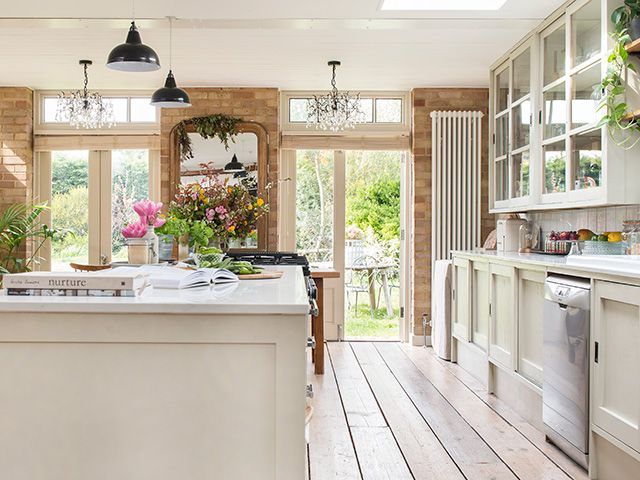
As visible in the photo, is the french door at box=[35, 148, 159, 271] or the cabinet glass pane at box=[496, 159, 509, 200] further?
the french door at box=[35, 148, 159, 271]

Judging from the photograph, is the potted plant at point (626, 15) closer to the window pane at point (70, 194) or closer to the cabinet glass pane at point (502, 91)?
the cabinet glass pane at point (502, 91)

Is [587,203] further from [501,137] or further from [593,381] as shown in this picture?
[501,137]

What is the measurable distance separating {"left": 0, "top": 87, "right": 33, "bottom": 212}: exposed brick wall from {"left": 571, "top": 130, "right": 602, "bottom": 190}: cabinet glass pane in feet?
16.3

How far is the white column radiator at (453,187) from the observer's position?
20.7 ft

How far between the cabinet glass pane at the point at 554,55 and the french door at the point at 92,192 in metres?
3.82

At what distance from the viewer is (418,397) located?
4.38m

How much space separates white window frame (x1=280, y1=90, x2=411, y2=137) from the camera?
649cm

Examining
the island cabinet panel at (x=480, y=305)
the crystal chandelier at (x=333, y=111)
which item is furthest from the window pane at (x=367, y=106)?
the island cabinet panel at (x=480, y=305)

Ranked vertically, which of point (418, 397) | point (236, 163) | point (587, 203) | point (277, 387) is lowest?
point (418, 397)

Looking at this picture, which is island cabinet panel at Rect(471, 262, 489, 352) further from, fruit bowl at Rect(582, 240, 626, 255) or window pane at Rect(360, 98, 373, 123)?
window pane at Rect(360, 98, 373, 123)

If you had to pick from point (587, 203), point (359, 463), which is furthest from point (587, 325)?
point (359, 463)

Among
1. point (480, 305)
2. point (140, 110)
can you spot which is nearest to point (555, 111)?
point (480, 305)

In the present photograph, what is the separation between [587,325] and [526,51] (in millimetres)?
2444

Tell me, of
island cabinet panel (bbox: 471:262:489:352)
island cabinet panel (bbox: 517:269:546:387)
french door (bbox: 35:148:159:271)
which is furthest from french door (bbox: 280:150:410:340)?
island cabinet panel (bbox: 517:269:546:387)
